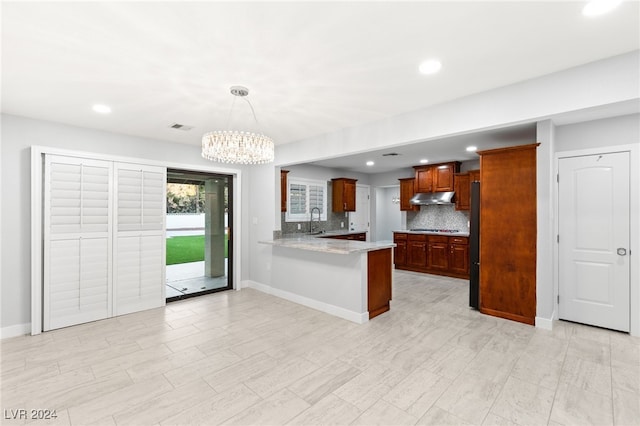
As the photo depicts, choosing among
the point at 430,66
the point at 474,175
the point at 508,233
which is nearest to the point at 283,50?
the point at 430,66

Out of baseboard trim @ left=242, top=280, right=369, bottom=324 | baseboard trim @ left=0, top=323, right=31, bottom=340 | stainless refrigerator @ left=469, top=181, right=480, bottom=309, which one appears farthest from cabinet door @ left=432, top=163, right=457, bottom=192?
baseboard trim @ left=0, top=323, right=31, bottom=340

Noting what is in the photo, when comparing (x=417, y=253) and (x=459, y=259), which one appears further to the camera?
(x=417, y=253)

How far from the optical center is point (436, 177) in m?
6.91

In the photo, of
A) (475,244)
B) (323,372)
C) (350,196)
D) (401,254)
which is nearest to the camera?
(323,372)

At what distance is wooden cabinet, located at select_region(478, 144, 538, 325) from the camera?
141 inches

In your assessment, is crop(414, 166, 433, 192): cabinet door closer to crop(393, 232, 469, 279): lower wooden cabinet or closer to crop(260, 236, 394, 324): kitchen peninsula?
crop(393, 232, 469, 279): lower wooden cabinet

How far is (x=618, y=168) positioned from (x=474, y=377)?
2.94 meters

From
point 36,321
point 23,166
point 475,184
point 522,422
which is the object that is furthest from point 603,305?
point 23,166

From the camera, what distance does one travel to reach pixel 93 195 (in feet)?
13.5

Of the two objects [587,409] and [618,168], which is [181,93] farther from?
[618,168]

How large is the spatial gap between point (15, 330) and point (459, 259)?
282 inches

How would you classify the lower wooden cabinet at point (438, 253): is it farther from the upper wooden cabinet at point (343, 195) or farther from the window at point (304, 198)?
the window at point (304, 198)

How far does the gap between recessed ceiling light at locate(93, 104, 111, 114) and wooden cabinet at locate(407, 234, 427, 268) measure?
6.12m

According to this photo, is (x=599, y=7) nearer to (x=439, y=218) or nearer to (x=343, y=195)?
(x=439, y=218)
